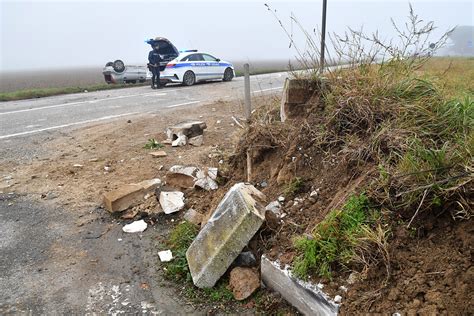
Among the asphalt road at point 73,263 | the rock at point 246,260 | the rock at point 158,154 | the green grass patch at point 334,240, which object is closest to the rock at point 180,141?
the rock at point 158,154

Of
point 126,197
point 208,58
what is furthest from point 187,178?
point 208,58

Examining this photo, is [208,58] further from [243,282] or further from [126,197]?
[243,282]

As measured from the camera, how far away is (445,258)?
2.25 metres

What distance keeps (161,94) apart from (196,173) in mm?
8526

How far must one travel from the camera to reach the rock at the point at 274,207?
3287 mm

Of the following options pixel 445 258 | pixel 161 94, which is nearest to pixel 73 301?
pixel 445 258

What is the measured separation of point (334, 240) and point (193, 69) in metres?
13.1

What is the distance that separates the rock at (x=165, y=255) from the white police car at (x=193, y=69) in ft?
38.5

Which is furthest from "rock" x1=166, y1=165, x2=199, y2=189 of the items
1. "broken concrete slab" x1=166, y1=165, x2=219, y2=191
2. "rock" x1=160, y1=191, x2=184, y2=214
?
"rock" x1=160, y1=191, x2=184, y2=214

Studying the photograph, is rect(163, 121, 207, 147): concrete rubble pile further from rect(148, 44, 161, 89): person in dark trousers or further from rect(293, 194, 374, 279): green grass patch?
rect(148, 44, 161, 89): person in dark trousers

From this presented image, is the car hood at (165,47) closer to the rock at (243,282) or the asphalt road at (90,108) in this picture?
the asphalt road at (90,108)

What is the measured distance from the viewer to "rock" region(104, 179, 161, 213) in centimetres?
421

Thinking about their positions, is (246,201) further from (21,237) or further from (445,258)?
(21,237)

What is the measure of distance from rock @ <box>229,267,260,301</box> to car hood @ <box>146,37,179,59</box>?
1358cm
